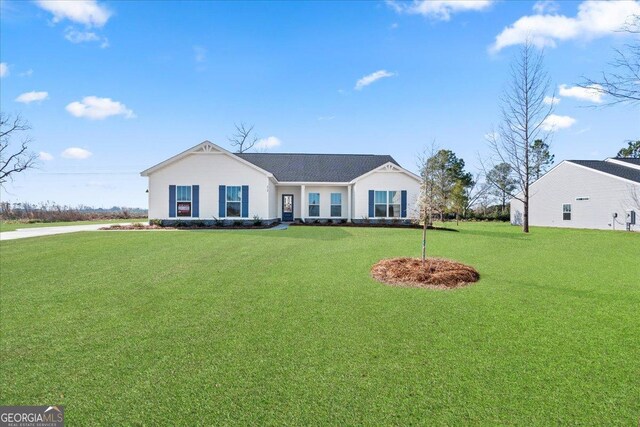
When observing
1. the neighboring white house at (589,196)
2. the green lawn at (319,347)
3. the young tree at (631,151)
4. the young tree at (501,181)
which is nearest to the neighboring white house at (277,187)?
the green lawn at (319,347)

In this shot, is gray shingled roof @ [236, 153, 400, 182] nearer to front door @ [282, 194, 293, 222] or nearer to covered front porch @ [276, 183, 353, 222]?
covered front porch @ [276, 183, 353, 222]

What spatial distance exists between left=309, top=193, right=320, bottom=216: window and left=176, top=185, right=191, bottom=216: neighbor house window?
8375mm

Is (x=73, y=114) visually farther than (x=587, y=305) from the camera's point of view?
Yes

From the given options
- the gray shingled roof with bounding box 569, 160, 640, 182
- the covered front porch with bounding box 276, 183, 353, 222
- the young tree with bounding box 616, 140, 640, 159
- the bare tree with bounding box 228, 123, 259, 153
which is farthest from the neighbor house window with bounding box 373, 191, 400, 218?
the young tree with bounding box 616, 140, 640, 159

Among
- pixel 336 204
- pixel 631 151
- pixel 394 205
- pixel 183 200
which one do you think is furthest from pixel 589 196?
pixel 183 200

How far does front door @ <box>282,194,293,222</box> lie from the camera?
2398 centimetres

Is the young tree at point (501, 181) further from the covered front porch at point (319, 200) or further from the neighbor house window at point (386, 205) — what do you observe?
the covered front porch at point (319, 200)

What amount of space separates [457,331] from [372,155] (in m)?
25.5

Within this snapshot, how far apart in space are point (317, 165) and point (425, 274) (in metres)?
20.5

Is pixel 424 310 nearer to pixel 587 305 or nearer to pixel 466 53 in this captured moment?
pixel 587 305

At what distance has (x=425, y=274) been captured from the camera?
6668 mm

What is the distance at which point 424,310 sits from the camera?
491 cm

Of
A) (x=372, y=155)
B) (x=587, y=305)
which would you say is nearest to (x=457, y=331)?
(x=587, y=305)

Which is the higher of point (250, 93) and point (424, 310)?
point (250, 93)
